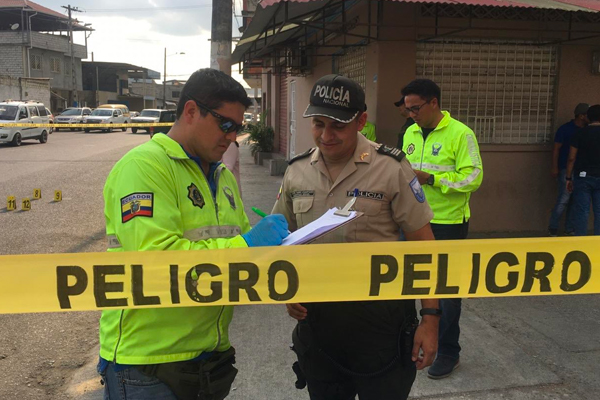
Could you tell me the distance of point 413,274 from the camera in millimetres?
2170

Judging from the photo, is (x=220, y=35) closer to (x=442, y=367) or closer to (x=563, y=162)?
(x=563, y=162)

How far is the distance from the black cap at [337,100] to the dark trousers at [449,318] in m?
1.74

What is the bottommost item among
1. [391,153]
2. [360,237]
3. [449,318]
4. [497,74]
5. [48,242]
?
[48,242]

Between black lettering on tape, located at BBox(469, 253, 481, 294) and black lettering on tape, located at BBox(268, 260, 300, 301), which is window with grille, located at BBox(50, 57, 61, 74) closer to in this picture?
black lettering on tape, located at BBox(268, 260, 300, 301)

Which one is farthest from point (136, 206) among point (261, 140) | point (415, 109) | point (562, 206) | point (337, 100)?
point (261, 140)

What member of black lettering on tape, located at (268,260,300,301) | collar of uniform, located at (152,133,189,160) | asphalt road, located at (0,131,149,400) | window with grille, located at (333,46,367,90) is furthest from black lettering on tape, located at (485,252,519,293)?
window with grille, located at (333,46,367,90)

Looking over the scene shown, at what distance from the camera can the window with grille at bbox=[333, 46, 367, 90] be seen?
815 centimetres

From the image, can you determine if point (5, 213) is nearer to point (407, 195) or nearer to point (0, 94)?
point (407, 195)

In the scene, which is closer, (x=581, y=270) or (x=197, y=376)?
(x=197, y=376)

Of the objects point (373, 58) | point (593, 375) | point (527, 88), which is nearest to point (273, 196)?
point (373, 58)

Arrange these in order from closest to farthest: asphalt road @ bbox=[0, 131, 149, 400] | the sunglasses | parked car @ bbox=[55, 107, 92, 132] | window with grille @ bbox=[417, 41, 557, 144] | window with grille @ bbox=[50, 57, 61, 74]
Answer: the sunglasses
asphalt road @ bbox=[0, 131, 149, 400]
window with grille @ bbox=[417, 41, 557, 144]
parked car @ bbox=[55, 107, 92, 132]
window with grille @ bbox=[50, 57, 61, 74]

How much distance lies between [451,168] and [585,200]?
3801 mm

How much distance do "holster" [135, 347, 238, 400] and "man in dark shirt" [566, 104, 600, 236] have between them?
580 cm

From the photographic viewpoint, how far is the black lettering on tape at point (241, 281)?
199 centimetres
